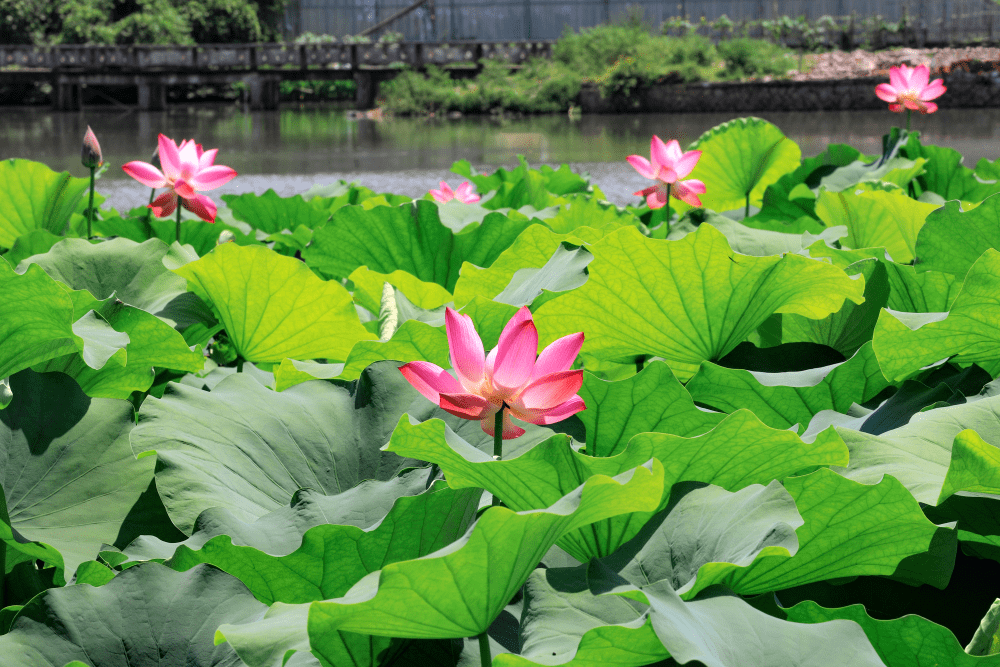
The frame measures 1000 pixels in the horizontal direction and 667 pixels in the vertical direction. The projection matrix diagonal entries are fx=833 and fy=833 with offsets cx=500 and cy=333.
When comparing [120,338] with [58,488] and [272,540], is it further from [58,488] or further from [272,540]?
[272,540]

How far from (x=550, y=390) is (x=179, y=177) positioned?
1.27m

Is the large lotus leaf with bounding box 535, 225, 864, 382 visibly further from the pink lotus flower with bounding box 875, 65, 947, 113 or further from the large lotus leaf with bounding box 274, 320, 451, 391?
the pink lotus flower with bounding box 875, 65, 947, 113

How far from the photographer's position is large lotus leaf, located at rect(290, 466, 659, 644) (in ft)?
1.51

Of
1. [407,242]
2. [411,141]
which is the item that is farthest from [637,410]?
[411,141]

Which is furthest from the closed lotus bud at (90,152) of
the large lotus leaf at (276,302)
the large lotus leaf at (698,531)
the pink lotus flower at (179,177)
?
the large lotus leaf at (698,531)

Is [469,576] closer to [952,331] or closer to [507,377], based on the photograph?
[507,377]

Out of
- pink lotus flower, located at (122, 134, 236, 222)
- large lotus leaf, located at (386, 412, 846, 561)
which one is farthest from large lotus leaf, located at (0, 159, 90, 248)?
large lotus leaf, located at (386, 412, 846, 561)

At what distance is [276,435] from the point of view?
87 centimetres

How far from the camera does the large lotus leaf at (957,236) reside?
3.70 ft

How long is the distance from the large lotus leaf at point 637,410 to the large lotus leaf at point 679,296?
0.18 metres

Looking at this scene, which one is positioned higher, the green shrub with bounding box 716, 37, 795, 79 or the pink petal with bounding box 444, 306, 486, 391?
the green shrub with bounding box 716, 37, 795, 79

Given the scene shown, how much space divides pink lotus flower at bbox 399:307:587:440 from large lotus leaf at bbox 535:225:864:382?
1.05 feet

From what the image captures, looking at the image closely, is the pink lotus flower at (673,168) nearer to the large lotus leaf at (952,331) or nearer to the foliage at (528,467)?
the foliage at (528,467)

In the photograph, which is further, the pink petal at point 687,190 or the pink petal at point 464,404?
A: the pink petal at point 687,190
